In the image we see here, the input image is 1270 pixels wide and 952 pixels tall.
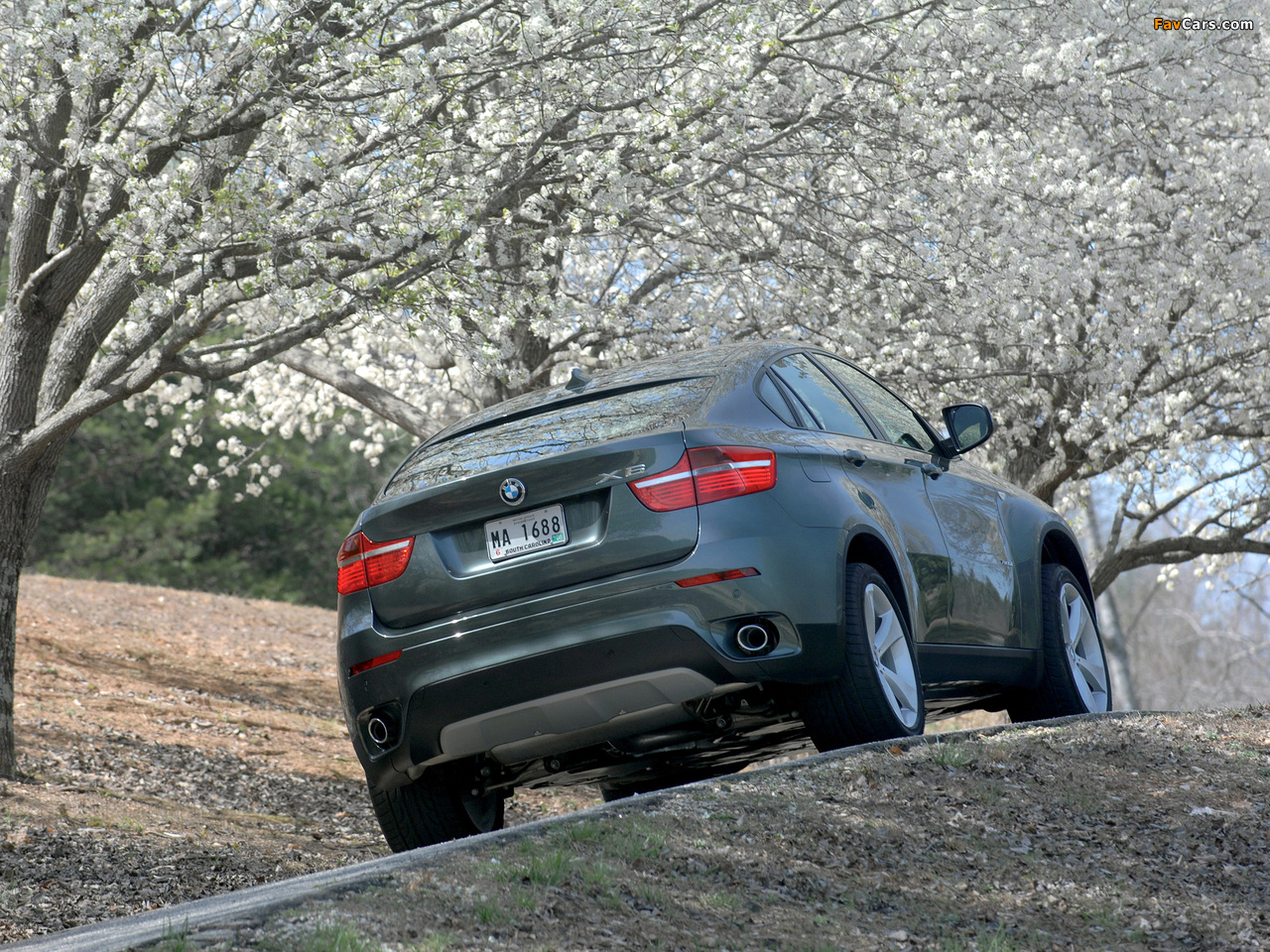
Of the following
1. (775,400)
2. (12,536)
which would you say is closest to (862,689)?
(775,400)

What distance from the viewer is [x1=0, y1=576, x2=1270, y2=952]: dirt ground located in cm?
334

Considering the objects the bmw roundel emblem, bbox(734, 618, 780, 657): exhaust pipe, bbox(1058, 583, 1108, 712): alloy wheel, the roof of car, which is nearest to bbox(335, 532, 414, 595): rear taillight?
the bmw roundel emblem

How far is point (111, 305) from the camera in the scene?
25.7ft

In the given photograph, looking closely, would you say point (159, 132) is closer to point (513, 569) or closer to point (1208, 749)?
point (513, 569)

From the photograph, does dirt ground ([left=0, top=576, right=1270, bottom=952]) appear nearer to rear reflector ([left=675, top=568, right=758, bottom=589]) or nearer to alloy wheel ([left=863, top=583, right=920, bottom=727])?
alloy wheel ([left=863, top=583, right=920, bottom=727])

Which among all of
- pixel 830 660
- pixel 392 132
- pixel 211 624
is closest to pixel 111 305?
pixel 392 132

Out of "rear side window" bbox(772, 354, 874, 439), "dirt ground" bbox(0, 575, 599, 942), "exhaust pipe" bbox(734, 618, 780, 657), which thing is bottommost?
"dirt ground" bbox(0, 575, 599, 942)

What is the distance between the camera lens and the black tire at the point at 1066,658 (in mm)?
6406

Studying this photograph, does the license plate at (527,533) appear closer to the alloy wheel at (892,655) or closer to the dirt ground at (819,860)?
the dirt ground at (819,860)

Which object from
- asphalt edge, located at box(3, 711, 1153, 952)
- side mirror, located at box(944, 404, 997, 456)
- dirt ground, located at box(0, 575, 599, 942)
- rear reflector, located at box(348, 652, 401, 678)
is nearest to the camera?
asphalt edge, located at box(3, 711, 1153, 952)

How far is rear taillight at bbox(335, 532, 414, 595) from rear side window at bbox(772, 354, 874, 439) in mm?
1584

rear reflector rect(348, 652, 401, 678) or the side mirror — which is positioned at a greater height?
the side mirror

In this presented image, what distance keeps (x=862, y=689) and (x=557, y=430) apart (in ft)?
4.47

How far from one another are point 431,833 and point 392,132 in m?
3.86
